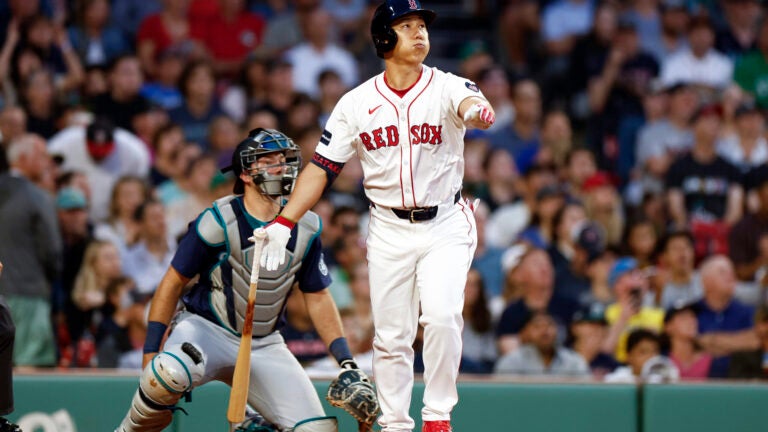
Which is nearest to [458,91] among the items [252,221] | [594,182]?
[252,221]

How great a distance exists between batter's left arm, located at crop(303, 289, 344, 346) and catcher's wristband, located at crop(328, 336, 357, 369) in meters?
0.03

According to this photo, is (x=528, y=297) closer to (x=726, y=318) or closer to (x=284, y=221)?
(x=726, y=318)

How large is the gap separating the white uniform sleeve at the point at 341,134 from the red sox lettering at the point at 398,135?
0.27ft

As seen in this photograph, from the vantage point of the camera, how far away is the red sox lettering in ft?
17.1

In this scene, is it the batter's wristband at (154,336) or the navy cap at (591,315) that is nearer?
the batter's wristband at (154,336)

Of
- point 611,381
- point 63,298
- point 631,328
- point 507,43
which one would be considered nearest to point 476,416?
point 611,381

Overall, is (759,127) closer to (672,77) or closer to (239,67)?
(672,77)

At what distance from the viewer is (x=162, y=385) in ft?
16.6

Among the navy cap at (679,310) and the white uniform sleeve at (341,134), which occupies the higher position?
the white uniform sleeve at (341,134)

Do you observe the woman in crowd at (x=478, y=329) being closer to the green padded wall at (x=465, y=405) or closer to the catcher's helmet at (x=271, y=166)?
the green padded wall at (x=465, y=405)

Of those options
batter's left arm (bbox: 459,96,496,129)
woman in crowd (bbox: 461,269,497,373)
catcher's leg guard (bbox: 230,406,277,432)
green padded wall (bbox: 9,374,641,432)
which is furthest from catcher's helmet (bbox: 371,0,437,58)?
woman in crowd (bbox: 461,269,497,373)

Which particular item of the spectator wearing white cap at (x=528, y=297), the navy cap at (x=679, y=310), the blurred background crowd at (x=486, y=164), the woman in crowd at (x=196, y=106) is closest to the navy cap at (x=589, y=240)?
the blurred background crowd at (x=486, y=164)

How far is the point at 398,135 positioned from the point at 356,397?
1.08m

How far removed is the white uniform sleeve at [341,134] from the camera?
17.4ft
